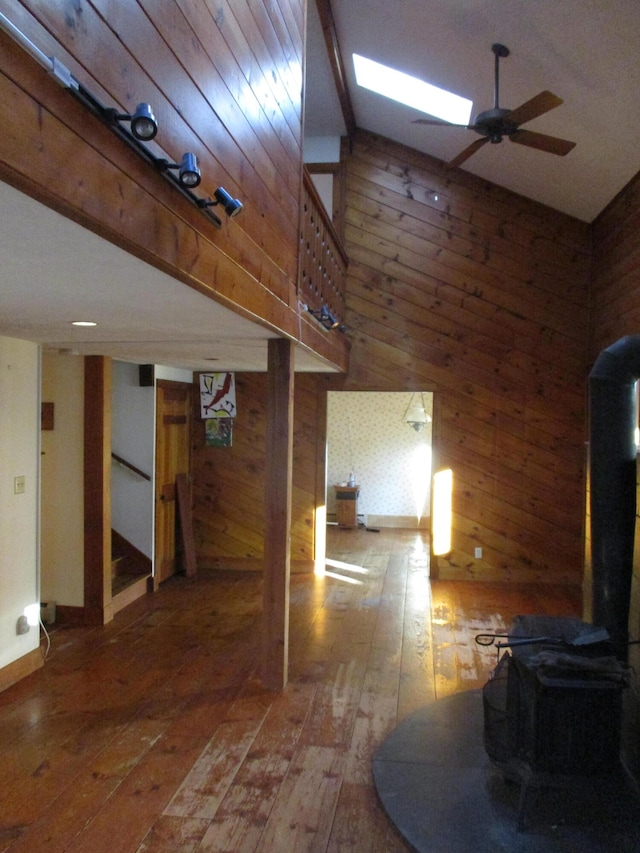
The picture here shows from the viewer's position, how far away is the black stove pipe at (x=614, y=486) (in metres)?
3.38

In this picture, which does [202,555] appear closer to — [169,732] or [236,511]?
[236,511]

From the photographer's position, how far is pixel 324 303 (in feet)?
18.1

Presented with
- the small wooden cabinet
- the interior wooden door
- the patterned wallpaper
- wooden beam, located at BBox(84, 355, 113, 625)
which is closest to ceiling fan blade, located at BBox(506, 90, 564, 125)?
wooden beam, located at BBox(84, 355, 113, 625)

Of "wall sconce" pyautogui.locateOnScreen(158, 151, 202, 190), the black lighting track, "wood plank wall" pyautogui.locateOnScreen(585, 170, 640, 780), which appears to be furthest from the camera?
"wood plank wall" pyautogui.locateOnScreen(585, 170, 640, 780)

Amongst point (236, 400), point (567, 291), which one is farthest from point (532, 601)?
point (236, 400)

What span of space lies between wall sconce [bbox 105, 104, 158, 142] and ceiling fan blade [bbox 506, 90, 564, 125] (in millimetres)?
3124

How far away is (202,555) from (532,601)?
352 centimetres

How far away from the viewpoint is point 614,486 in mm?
3416

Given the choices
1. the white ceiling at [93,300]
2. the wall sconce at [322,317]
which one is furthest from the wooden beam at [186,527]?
the wall sconce at [322,317]

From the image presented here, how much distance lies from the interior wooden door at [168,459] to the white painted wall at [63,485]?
3.99ft

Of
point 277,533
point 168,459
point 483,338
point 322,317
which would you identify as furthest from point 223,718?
point 483,338

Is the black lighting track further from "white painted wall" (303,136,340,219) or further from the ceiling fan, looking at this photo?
"white painted wall" (303,136,340,219)

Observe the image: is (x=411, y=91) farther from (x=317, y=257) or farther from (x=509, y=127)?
(x=317, y=257)

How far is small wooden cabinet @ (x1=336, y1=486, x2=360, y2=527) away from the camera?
10.0m
